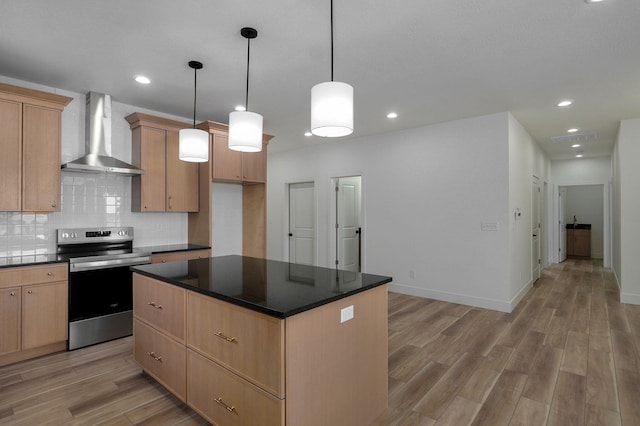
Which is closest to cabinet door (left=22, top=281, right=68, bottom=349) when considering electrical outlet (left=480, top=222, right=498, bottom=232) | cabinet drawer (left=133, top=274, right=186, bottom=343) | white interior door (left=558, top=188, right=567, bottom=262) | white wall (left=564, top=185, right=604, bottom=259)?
cabinet drawer (left=133, top=274, right=186, bottom=343)

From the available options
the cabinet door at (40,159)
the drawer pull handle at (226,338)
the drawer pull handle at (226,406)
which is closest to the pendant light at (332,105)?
the drawer pull handle at (226,338)

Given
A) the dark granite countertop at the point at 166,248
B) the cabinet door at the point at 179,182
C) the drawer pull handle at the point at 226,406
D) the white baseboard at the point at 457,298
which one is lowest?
the white baseboard at the point at 457,298

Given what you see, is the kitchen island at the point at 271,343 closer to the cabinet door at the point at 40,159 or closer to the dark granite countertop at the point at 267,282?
the dark granite countertop at the point at 267,282

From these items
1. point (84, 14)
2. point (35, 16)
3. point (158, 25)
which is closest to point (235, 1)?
point (158, 25)

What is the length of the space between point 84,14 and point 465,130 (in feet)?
14.3

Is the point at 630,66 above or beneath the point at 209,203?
above

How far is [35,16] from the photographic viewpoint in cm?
227

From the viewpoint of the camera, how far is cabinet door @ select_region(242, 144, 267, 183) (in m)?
4.72

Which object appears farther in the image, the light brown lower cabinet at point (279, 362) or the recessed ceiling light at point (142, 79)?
the recessed ceiling light at point (142, 79)

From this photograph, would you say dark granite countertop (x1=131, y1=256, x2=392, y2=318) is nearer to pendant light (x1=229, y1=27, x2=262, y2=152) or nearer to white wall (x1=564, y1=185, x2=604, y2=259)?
pendant light (x1=229, y1=27, x2=262, y2=152)

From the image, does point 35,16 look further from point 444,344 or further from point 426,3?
point 444,344

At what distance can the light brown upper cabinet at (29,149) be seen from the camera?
3016mm

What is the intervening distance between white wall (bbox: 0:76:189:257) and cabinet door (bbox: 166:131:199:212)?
303 millimetres

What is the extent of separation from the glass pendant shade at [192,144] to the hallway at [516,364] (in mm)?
2346
